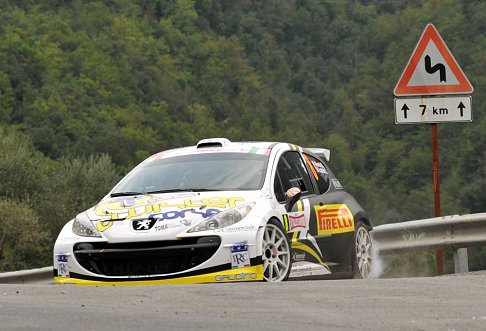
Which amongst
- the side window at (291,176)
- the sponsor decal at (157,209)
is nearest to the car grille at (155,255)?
the sponsor decal at (157,209)

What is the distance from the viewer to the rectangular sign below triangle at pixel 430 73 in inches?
560

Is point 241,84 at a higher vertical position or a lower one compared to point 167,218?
higher

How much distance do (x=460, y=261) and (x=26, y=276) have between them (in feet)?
13.8

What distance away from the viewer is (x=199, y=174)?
11352 mm

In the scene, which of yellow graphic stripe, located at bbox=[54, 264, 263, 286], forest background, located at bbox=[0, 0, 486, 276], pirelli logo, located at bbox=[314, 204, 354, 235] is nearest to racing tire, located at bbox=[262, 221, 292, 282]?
yellow graphic stripe, located at bbox=[54, 264, 263, 286]

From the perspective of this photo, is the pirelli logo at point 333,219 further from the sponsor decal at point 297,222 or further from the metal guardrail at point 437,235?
the metal guardrail at point 437,235

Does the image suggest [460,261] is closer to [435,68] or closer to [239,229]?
[435,68]

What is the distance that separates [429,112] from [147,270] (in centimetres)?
509

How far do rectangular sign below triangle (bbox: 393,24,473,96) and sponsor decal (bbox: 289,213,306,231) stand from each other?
11.2ft

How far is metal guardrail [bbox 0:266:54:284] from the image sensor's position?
12.7 metres

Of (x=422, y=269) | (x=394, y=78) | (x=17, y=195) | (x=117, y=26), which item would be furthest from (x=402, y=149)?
(x=422, y=269)

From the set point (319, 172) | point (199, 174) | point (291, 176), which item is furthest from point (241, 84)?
point (199, 174)

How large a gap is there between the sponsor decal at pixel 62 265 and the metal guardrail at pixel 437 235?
4.59 metres

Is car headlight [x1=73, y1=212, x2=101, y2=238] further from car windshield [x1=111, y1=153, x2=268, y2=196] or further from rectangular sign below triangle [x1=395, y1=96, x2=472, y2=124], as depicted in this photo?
rectangular sign below triangle [x1=395, y1=96, x2=472, y2=124]
